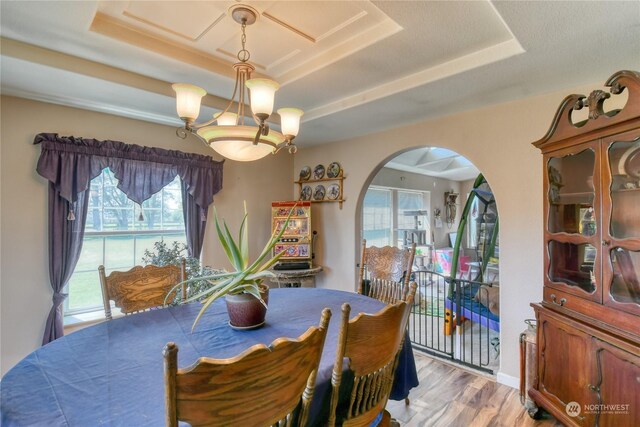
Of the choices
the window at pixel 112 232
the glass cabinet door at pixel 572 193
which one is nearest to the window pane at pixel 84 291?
the window at pixel 112 232

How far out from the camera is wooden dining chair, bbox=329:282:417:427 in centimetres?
105

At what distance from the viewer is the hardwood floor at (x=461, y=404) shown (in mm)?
2137

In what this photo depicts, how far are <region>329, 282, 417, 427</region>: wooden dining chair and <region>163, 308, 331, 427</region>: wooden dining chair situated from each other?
5.7 inches

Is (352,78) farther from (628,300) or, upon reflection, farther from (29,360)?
(29,360)

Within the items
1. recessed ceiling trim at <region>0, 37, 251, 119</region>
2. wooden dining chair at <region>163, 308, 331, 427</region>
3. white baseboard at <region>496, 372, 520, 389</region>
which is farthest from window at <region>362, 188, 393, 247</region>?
wooden dining chair at <region>163, 308, 331, 427</region>

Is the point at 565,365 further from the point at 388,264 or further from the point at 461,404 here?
the point at 388,264

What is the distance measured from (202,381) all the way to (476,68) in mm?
2382

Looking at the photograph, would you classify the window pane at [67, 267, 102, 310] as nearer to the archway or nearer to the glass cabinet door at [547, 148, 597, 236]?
the archway

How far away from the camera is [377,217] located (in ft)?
19.4

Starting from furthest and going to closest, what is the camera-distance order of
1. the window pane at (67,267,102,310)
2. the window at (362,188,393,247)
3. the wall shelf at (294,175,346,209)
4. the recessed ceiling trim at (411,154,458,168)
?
the recessed ceiling trim at (411,154,458,168)
the window at (362,188,393,247)
the wall shelf at (294,175,346,209)
the window pane at (67,267,102,310)

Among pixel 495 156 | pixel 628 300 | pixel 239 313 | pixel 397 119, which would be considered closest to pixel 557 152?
pixel 495 156

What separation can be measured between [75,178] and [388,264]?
2.88 metres

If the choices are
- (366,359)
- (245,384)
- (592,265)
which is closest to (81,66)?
(245,384)

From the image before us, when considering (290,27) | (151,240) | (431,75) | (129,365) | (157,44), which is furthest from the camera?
(151,240)
